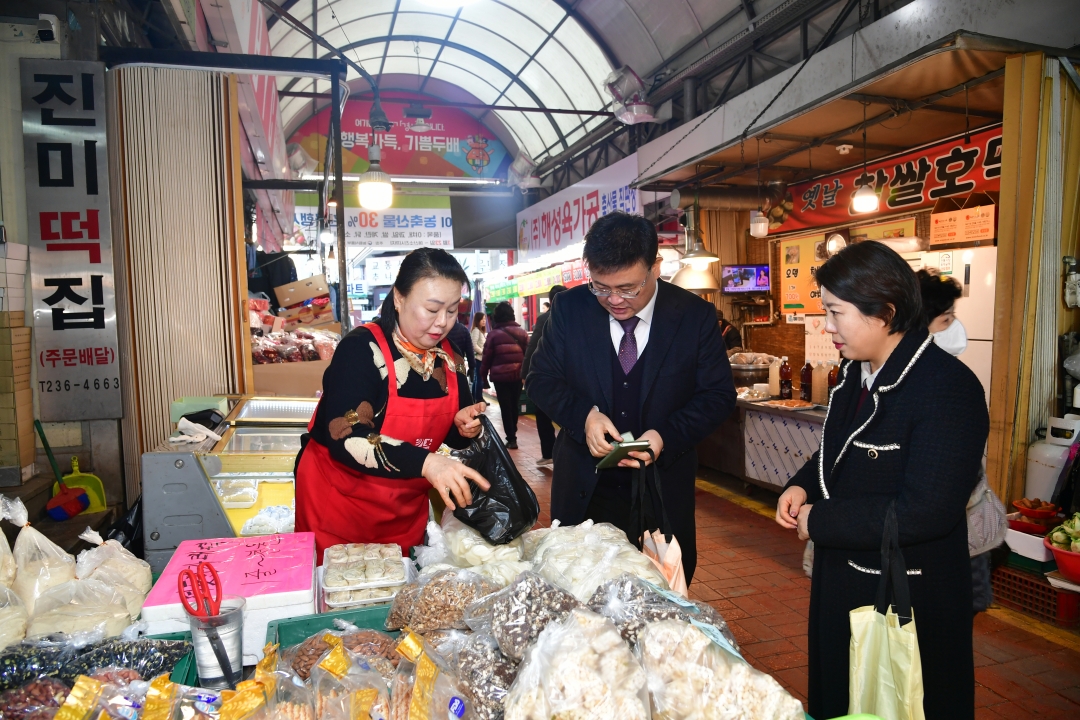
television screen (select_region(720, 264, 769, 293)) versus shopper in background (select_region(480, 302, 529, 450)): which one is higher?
television screen (select_region(720, 264, 769, 293))

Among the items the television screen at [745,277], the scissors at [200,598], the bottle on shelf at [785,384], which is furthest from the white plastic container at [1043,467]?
the television screen at [745,277]

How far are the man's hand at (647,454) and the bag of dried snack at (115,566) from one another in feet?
4.48

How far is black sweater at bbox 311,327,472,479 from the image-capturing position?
77.4 inches

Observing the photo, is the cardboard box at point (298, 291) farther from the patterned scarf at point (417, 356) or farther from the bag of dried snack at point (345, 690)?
the bag of dried snack at point (345, 690)

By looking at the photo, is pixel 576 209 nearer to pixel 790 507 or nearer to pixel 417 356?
pixel 417 356

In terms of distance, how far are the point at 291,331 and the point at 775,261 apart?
21.1ft

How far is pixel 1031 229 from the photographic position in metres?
3.85

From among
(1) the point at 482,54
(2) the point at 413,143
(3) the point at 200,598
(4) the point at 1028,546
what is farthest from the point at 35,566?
(2) the point at 413,143

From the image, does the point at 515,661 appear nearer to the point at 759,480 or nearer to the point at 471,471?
the point at 471,471

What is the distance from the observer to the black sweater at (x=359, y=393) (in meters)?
1.96

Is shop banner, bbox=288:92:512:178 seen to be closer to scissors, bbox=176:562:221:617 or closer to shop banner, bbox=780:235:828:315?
shop banner, bbox=780:235:828:315

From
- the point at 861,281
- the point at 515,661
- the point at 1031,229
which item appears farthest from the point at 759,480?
the point at 515,661

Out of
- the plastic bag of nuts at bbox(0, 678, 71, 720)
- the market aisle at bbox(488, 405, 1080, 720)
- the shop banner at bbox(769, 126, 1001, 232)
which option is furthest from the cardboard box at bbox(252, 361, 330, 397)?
the shop banner at bbox(769, 126, 1001, 232)

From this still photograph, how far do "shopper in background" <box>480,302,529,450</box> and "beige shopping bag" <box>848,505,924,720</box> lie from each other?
7.20m
